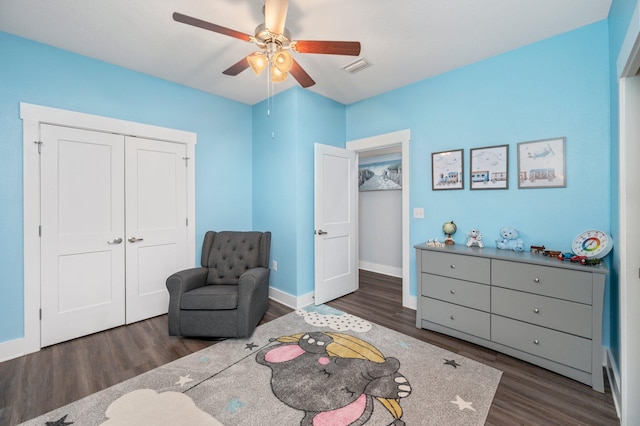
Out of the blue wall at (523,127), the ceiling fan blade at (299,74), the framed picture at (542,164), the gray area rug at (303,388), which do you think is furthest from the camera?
the framed picture at (542,164)

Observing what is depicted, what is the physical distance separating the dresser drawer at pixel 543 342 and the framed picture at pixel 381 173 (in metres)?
2.86

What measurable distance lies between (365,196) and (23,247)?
15.2 ft

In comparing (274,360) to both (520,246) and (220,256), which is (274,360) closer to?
(220,256)

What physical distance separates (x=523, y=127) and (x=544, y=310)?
5.25 feet

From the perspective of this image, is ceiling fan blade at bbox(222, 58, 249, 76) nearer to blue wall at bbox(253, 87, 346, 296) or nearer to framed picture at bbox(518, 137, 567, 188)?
blue wall at bbox(253, 87, 346, 296)

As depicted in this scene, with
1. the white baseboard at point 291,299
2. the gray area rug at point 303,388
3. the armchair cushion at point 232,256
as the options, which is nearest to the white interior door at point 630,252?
the gray area rug at point 303,388

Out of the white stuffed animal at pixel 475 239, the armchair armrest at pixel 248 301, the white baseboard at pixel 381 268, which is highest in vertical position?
the white stuffed animal at pixel 475 239

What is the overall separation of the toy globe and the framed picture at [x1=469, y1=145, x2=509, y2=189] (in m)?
0.44

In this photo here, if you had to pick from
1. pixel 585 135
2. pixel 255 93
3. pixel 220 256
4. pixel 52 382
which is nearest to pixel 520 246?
pixel 585 135

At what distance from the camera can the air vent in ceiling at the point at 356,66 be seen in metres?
2.75

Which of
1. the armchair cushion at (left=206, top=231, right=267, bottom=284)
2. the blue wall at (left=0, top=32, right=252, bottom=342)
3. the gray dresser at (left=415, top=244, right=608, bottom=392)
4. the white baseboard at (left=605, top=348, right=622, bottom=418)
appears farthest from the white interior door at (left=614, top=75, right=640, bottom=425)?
the blue wall at (left=0, top=32, right=252, bottom=342)

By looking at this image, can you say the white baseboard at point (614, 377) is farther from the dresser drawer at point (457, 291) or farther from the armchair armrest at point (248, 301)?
the armchair armrest at point (248, 301)

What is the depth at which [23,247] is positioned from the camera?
236 centimetres

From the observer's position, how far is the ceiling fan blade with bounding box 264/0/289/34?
60.8 inches
